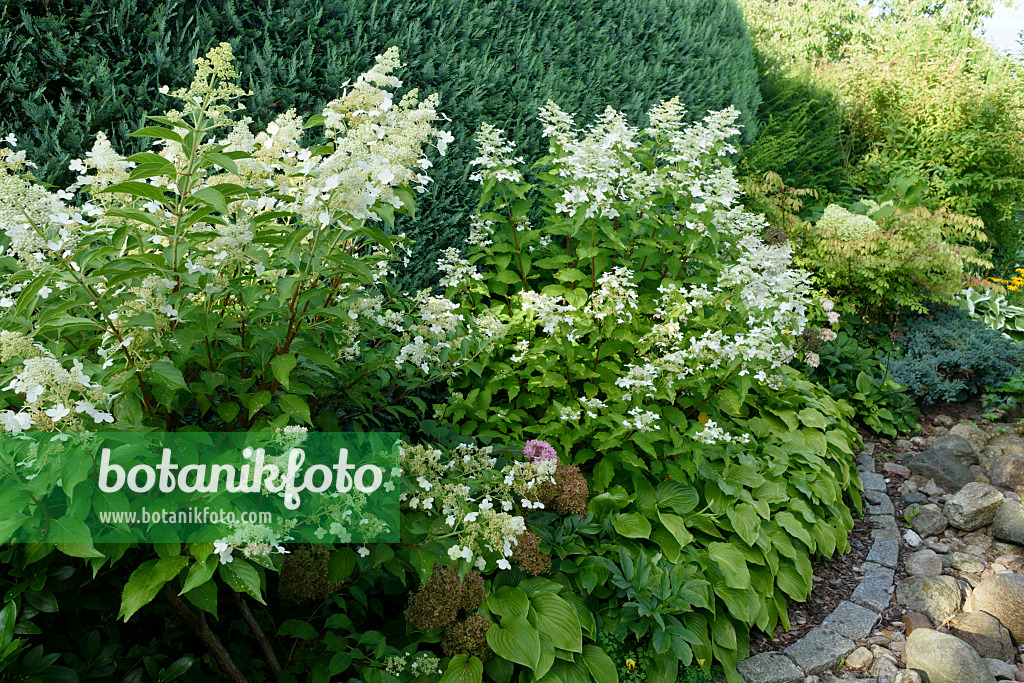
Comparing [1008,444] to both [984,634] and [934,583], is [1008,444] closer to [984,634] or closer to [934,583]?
[934,583]

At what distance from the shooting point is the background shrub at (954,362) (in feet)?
18.1

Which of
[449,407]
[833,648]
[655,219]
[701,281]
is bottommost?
[833,648]

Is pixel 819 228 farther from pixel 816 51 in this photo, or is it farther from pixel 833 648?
pixel 816 51

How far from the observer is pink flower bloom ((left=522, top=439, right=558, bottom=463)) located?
8.71ft

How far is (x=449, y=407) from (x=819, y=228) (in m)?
4.82

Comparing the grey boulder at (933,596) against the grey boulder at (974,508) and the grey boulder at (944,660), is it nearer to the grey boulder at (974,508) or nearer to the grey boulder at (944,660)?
the grey boulder at (944,660)

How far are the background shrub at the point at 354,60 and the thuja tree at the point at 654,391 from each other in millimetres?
733

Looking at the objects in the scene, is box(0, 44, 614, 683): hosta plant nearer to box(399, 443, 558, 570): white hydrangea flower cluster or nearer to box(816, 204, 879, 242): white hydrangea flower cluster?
box(399, 443, 558, 570): white hydrangea flower cluster

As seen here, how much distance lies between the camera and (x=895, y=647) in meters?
3.06

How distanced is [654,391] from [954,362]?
406 centimetres

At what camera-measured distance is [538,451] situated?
2.73 meters

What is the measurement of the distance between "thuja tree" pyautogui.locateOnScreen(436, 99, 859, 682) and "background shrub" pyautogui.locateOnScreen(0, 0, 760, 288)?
73cm

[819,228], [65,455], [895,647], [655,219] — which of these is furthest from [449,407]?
[819,228]

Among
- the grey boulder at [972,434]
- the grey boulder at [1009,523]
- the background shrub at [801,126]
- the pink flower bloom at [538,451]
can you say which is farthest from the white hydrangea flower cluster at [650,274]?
the background shrub at [801,126]
